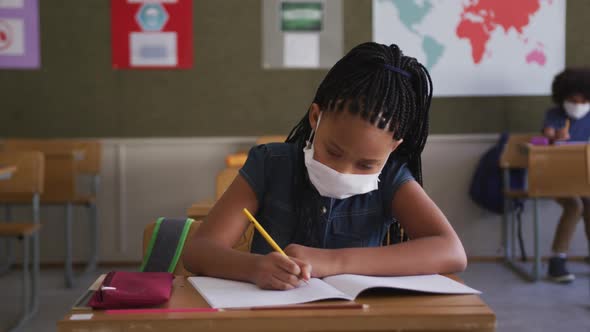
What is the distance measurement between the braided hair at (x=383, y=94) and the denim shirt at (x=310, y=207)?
0.02 metres

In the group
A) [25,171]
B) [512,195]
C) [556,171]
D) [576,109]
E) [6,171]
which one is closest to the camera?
[6,171]

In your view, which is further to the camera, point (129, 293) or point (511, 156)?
point (511, 156)

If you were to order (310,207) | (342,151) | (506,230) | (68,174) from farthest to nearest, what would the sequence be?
(506,230)
(68,174)
(310,207)
(342,151)

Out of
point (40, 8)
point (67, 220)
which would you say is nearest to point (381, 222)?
point (67, 220)

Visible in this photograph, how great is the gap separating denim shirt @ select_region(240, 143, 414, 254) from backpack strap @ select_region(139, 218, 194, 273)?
156 millimetres

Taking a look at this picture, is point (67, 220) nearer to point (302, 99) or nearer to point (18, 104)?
point (18, 104)

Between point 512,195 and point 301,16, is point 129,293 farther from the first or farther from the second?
point 301,16

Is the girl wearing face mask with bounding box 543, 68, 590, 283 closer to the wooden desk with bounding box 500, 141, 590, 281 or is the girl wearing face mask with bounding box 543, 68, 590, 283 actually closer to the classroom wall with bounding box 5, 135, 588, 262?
the wooden desk with bounding box 500, 141, 590, 281

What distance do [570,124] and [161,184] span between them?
261 centimetres

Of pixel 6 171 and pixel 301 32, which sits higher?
pixel 301 32

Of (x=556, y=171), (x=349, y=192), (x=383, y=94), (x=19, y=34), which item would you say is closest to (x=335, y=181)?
(x=349, y=192)

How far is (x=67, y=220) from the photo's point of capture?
14.5ft

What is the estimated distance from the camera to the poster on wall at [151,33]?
4.82m

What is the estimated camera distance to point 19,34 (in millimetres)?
4797
